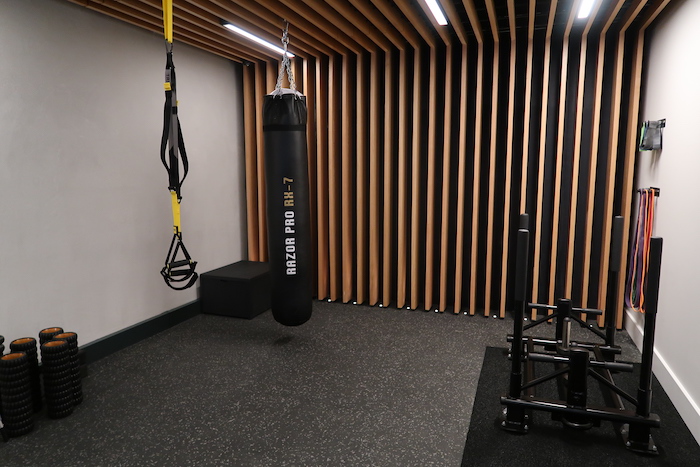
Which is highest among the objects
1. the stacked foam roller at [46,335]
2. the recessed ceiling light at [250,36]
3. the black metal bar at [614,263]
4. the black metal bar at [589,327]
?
the recessed ceiling light at [250,36]

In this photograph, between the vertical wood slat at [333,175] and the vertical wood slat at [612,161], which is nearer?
the vertical wood slat at [612,161]

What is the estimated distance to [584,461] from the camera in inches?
89.0

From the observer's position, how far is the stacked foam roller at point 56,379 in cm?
264

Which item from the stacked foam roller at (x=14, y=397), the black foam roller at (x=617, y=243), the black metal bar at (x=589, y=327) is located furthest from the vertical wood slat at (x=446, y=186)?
the stacked foam roller at (x=14, y=397)

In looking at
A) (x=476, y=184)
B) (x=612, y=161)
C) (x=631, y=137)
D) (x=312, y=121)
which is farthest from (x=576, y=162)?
(x=312, y=121)

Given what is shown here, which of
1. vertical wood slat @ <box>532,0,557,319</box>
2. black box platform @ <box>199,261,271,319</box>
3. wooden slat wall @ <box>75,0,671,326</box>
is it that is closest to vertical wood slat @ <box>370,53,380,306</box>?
wooden slat wall @ <box>75,0,671,326</box>

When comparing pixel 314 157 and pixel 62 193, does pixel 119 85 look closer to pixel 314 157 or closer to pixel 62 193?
pixel 62 193

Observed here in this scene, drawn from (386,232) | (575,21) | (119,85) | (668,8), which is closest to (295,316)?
(386,232)

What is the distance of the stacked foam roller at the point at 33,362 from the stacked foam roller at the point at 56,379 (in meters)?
0.07

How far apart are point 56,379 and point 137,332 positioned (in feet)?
3.95

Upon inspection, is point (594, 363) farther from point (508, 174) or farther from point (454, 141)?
point (454, 141)

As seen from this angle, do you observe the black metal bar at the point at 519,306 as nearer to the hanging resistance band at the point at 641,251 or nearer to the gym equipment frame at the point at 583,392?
the gym equipment frame at the point at 583,392

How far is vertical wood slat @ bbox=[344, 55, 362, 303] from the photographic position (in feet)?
15.0

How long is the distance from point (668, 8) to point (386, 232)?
9.37ft
